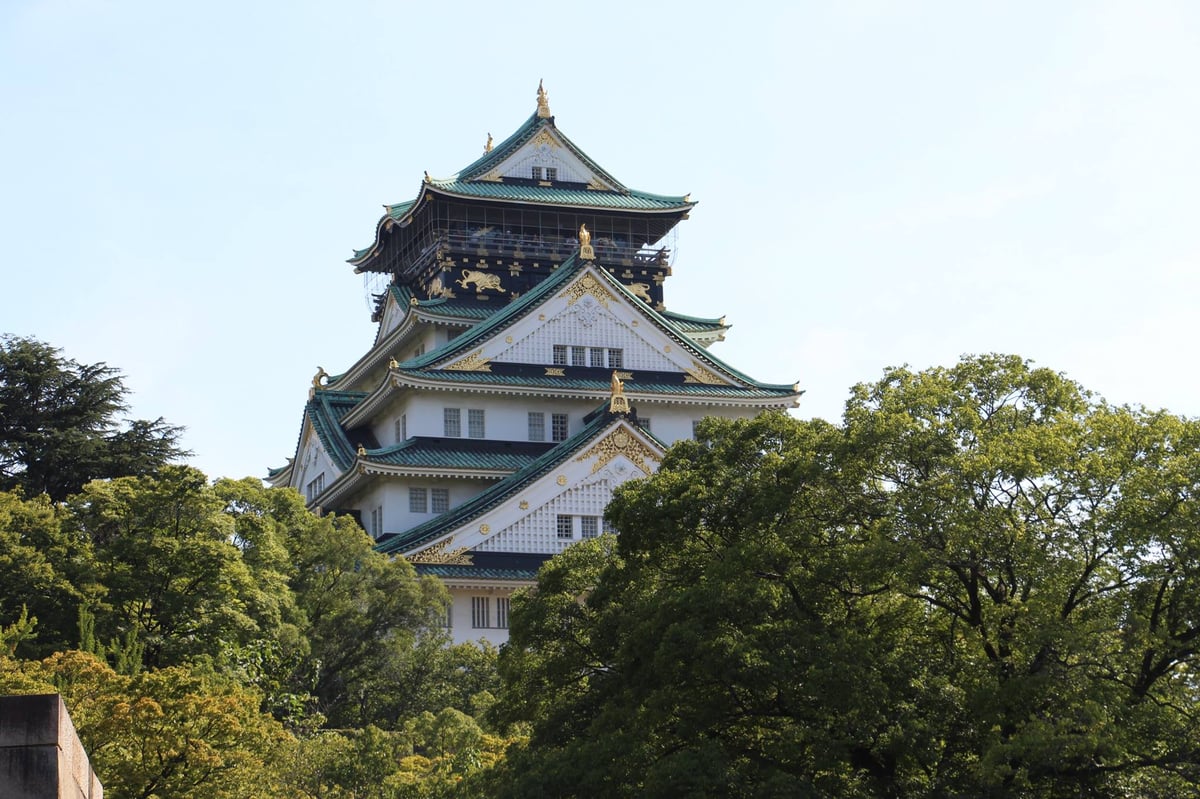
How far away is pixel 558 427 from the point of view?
61062 millimetres

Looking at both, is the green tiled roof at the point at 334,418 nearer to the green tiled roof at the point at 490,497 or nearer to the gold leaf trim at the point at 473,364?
the gold leaf trim at the point at 473,364

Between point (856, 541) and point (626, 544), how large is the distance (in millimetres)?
4160

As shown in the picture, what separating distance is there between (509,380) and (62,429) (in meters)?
13.4

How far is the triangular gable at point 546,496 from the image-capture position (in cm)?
5338

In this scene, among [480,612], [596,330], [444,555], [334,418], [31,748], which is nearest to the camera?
[31,748]

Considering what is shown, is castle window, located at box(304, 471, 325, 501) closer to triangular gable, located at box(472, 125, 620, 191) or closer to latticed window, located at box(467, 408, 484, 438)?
latticed window, located at box(467, 408, 484, 438)

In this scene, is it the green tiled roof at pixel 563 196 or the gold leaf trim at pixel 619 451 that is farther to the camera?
the green tiled roof at pixel 563 196

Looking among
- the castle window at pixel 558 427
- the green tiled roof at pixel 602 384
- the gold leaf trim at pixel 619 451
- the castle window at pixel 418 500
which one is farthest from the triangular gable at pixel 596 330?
the gold leaf trim at pixel 619 451

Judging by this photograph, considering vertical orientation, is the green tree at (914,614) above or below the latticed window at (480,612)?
below

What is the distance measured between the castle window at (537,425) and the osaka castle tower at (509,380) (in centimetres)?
4

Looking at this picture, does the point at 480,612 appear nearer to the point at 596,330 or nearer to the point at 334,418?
the point at 596,330

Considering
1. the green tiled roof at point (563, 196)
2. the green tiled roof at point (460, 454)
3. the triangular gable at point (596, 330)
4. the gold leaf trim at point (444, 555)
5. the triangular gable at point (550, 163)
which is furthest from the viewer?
the triangular gable at point (550, 163)

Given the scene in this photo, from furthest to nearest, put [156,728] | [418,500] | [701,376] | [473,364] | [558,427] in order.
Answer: [701,376], [558,427], [473,364], [418,500], [156,728]

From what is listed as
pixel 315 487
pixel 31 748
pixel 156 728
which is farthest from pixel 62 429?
pixel 31 748
